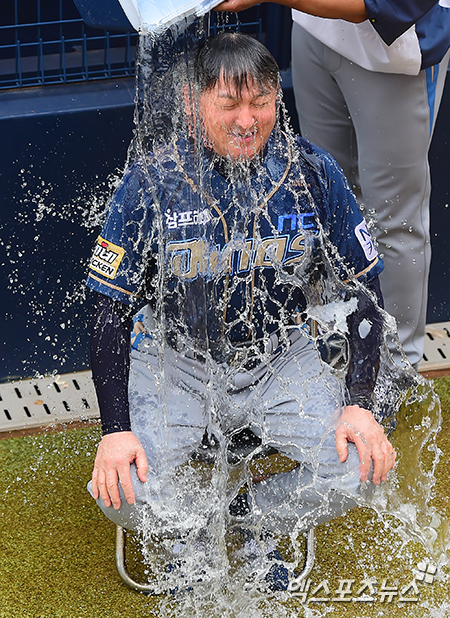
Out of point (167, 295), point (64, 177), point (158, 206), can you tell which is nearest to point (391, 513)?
point (167, 295)

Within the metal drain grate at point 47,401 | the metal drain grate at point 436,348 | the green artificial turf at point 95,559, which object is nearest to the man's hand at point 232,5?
the green artificial turf at point 95,559

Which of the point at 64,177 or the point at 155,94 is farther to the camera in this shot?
the point at 64,177

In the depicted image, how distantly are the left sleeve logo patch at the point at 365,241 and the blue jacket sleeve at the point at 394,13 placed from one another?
463 mm

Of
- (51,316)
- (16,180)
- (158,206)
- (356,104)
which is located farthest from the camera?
(51,316)

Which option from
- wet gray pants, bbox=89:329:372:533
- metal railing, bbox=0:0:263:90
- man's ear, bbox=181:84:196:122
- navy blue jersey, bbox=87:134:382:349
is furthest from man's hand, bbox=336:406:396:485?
metal railing, bbox=0:0:263:90

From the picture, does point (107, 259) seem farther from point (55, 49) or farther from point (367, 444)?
point (55, 49)

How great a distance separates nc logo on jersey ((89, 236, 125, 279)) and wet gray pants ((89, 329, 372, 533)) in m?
0.28

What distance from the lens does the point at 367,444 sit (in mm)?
2105

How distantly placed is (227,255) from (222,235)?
53 millimetres

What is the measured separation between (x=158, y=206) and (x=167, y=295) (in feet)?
0.76

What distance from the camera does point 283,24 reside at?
2.89 metres

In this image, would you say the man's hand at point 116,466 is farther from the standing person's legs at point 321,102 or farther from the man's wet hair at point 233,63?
the standing person's legs at point 321,102

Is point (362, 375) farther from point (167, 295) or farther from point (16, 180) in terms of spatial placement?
point (16, 180)

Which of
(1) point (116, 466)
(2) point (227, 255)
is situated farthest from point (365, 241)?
(1) point (116, 466)
